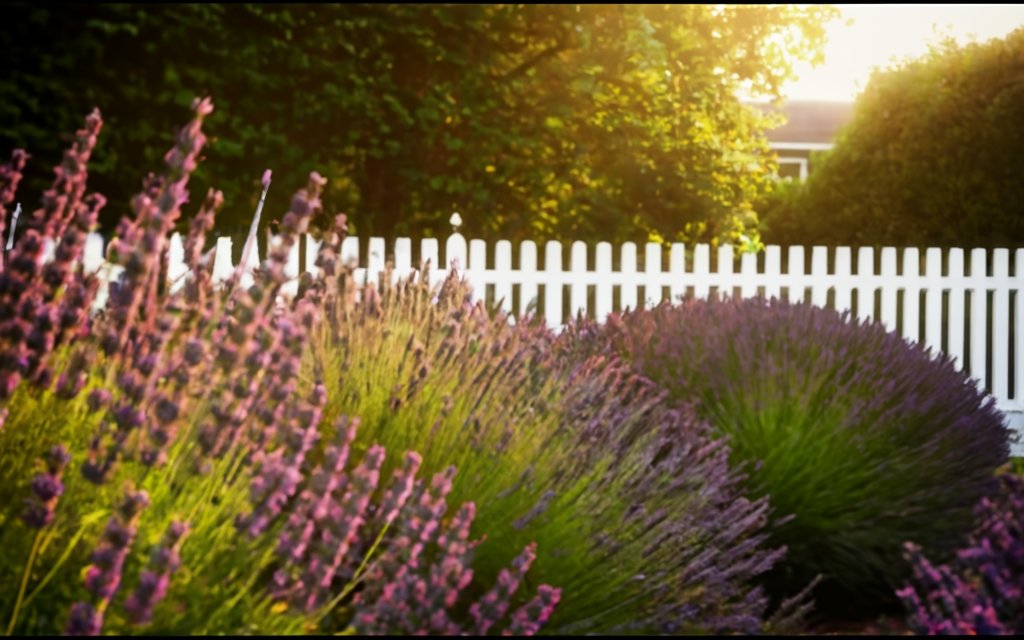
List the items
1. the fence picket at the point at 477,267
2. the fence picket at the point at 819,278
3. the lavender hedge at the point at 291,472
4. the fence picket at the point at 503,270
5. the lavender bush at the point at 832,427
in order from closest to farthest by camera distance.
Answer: the lavender hedge at the point at 291,472
the lavender bush at the point at 832,427
the fence picket at the point at 477,267
the fence picket at the point at 503,270
the fence picket at the point at 819,278

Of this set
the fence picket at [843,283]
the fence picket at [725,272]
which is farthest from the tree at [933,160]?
the fence picket at [725,272]

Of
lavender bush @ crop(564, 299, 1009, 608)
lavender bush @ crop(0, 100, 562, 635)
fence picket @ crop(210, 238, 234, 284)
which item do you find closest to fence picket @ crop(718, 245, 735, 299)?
fence picket @ crop(210, 238, 234, 284)

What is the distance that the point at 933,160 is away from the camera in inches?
500

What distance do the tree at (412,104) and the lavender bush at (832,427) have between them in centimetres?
567

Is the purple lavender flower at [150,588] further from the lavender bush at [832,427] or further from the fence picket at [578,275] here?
the fence picket at [578,275]

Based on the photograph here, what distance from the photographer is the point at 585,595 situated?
8.50ft

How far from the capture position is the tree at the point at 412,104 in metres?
9.49

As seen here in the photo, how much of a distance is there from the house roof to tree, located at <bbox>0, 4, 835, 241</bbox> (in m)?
16.0

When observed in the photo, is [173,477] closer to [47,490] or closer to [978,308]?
[47,490]

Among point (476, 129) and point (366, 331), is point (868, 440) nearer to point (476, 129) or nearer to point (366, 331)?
point (366, 331)

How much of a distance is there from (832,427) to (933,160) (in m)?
9.81

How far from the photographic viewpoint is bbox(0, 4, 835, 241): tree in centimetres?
949

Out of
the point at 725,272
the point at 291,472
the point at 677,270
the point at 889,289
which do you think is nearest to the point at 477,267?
the point at 677,270

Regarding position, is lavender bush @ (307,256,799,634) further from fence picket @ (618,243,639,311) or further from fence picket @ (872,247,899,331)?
fence picket @ (872,247,899,331)
